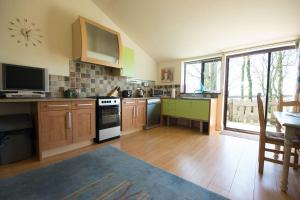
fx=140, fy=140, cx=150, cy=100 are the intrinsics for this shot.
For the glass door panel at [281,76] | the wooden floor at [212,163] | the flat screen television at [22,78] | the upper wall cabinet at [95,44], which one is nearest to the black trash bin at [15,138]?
the wooden floor at [212,163]

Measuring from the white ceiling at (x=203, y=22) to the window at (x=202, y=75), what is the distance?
38cm

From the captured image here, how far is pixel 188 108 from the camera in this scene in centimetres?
356

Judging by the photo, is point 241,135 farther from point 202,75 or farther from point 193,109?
point 202,75

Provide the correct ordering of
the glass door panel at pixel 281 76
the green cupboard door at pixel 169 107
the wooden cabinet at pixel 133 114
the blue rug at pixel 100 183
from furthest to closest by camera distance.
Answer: the green cupboard door at pixel 169 107 → the wooden cabinet at pixel 133 114 → the glass door panel at pixel 281 76 → the blue rug at pixel 100 183

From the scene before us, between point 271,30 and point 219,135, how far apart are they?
2274 mm

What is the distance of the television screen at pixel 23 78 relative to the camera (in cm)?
190

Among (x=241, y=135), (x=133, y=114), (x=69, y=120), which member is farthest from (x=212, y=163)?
(x=69, y=120)

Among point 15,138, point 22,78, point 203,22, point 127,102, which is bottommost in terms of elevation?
point 15,138

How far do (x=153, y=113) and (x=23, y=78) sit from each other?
276cm

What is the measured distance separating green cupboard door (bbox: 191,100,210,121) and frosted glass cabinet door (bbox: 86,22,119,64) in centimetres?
211

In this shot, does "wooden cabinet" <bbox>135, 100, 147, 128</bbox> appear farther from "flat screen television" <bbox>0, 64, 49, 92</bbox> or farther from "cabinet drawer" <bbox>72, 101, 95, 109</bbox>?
"flat screen television" <bbox>0, 64, 49, 92</bbox>

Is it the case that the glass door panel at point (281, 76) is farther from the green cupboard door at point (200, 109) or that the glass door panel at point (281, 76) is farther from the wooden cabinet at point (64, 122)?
the wooden cabinet at point (64, 122)

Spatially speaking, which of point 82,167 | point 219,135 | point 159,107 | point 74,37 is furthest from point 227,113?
point 74,37

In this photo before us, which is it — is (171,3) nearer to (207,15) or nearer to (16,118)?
(207,15)
